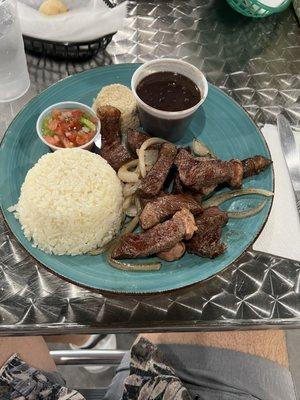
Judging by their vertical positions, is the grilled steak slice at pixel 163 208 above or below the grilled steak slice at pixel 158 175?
below

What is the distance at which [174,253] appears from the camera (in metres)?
1.93

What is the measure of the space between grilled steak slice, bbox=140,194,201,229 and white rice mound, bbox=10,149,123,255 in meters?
0.16

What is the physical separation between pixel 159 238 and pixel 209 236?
A: 0.23 meters

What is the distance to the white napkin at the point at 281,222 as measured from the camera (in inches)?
84.4

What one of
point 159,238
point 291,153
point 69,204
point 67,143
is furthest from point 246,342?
point 67,143

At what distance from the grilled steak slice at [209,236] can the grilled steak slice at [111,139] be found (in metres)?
0.53

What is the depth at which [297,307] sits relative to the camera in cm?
206

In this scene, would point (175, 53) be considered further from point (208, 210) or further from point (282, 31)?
point (208, 210)

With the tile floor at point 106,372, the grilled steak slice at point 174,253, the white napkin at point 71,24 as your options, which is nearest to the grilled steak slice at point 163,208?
the grilled steak slice at point 174,253

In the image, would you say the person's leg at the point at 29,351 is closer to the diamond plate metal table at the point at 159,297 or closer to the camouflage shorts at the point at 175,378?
the camouflage shorts at the point at 175,378

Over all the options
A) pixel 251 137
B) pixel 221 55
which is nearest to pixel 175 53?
pixel 221 55

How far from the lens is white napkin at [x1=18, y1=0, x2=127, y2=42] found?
8.65ft

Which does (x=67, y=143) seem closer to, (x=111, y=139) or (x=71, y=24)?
(x=111, y=139)

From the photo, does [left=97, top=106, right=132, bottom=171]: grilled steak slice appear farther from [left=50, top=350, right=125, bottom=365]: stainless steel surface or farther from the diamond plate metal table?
[left=50, top=350, right=125, bottom=365]: stainless steel surface
